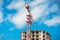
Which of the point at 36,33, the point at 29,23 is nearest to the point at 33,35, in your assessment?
the point at 36,33

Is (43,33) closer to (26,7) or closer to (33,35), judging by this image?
(33,35)

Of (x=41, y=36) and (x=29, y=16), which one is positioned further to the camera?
(x=41, y=36)

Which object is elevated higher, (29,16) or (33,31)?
(33,31)

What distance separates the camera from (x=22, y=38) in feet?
513

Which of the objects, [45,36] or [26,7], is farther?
[45,36]

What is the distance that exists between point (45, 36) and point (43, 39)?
7.56 ft

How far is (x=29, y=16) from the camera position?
108 metres

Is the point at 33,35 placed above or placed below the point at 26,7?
above

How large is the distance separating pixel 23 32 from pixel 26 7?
180ft

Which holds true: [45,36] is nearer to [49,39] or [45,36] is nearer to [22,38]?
[49,39]

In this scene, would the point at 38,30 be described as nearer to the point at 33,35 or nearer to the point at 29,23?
the point at 33,35

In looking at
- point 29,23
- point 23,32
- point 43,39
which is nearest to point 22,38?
point 23,32

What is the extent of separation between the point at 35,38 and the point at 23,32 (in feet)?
28.9

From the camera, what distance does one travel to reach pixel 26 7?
10388 centimetres
